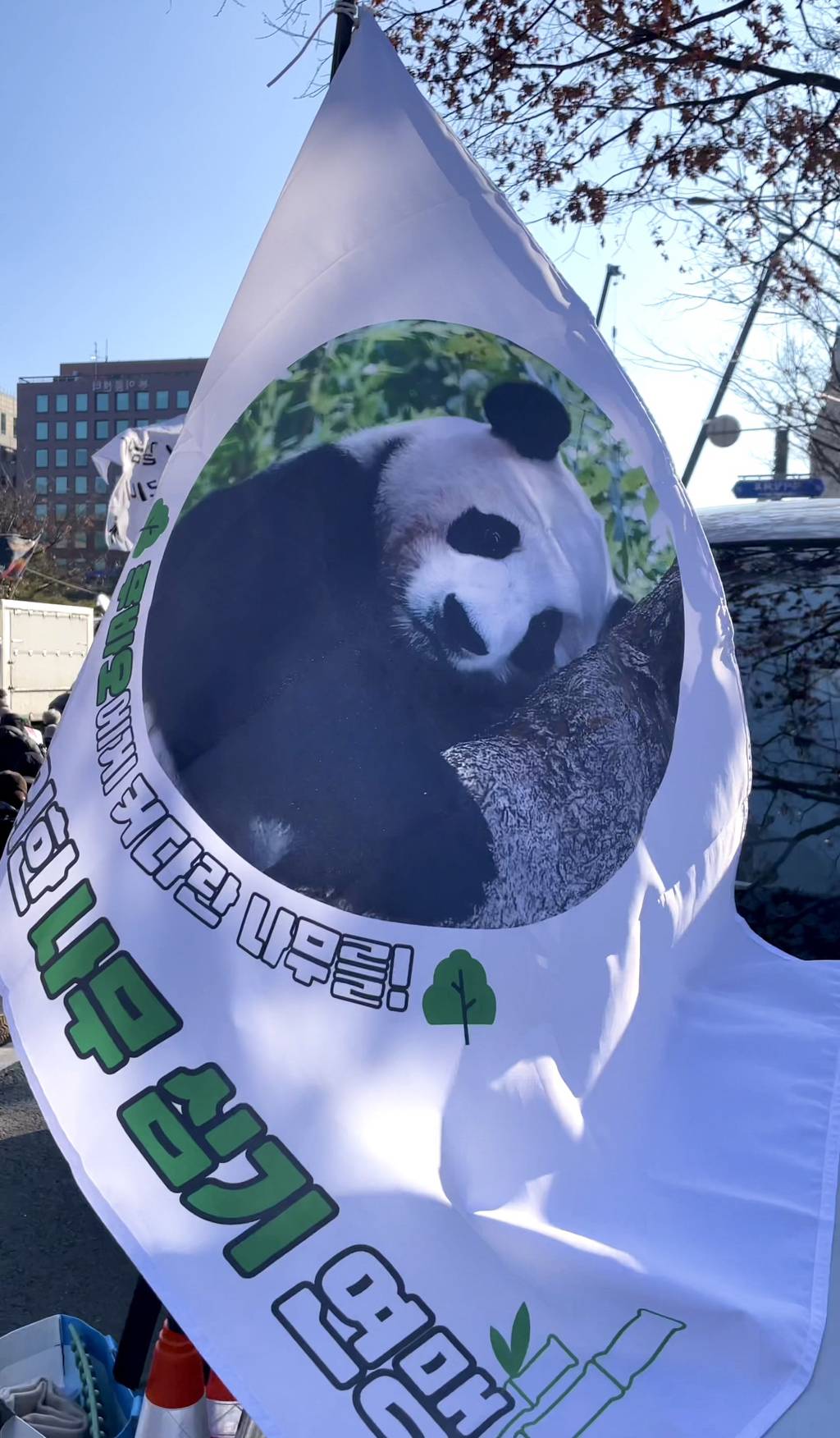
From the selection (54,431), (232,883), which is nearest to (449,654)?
(232,883)

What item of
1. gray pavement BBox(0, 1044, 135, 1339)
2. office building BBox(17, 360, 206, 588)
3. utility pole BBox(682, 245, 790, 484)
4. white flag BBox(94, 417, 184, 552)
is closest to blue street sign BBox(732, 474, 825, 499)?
utility pole BBox(682, 245, 790, 484)

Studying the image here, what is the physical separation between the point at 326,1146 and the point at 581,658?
0.84 m

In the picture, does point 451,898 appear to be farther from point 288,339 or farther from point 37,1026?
point 288,339

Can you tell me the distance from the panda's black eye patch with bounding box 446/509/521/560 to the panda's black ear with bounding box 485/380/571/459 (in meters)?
0.13

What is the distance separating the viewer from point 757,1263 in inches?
50.0

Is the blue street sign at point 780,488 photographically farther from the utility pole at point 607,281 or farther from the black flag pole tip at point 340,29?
the black flag pole tip at point 340,29

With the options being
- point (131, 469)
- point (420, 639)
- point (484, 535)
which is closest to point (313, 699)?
point (420, 639)

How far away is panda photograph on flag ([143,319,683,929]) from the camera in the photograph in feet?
4.96

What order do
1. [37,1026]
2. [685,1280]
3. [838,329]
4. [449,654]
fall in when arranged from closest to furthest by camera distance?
[685,1280]
[37,1026]
[449,654]
[838,329]

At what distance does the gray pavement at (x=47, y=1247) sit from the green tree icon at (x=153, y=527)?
5.69ft

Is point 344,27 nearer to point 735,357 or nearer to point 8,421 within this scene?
point 735,357

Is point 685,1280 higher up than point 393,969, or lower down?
lower down

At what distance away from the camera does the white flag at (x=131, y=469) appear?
2891 mm

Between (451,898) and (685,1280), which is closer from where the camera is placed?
(685,1280)
